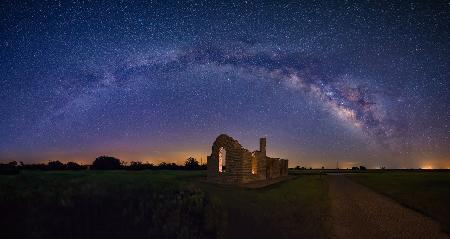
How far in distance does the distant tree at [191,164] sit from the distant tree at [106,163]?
71.1 ft

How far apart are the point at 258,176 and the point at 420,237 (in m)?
30.5

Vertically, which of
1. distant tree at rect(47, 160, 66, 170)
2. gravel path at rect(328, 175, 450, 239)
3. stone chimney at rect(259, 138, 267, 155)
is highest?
stone chimney at rect(259, 138, 267, 155)

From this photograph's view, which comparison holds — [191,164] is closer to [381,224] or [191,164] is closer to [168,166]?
[168,166]

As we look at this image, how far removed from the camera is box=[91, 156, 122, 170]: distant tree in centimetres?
4038

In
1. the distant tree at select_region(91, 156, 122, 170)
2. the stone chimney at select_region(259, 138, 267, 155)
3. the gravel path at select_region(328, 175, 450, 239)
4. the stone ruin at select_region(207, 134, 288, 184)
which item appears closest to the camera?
the gravel path at select_region(328, 175, 450, 239)

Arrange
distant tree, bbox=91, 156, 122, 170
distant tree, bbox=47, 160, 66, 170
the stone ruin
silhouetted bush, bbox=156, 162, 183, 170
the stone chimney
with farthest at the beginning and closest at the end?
1. silhouetted bush, bbox=156, 162, 183, 170
2. the stone chimney
3. distant tree, bbox=91, 156, 122, 170
4. the stone ruin
5. distant tree, bbox=47, 160, 66, 170

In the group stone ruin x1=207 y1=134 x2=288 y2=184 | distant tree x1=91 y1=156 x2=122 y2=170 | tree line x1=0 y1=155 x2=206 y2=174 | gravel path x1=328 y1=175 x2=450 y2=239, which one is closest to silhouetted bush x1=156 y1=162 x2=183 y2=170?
tree line x1=0 y1=155 x2=206 y2=174

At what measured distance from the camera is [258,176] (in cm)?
4078

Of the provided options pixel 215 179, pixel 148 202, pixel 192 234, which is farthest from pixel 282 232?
pixel 215 179

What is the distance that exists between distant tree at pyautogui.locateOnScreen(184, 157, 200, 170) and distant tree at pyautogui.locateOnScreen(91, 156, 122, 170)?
21658mm

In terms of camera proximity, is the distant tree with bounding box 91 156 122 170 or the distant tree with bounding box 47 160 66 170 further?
the distant tree with bounding box 91 156 122 170

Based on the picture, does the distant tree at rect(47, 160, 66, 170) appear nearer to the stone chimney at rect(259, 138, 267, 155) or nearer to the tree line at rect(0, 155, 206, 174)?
the tree line at rect(0, 155, 206, 174)

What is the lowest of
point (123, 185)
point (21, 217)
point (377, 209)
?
point (377, 209)

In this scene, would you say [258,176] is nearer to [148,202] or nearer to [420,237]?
[420,237]
